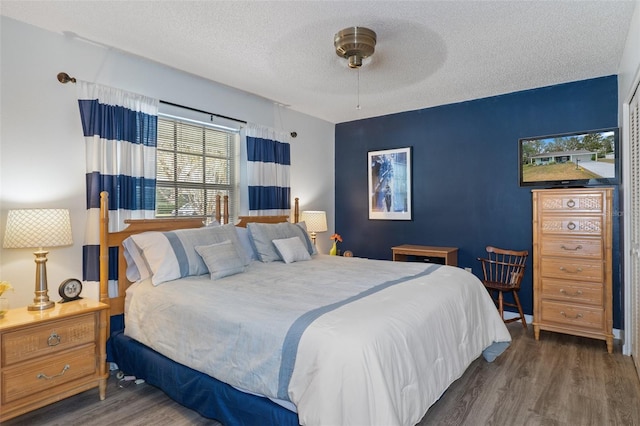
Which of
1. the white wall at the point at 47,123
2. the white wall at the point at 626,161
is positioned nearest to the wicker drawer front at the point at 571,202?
the white wall at the point at 626,161

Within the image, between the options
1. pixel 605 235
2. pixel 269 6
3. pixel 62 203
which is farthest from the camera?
pixel 605 235

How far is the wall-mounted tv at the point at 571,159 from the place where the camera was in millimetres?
3408

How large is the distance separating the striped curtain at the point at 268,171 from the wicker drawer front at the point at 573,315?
9.58 feet

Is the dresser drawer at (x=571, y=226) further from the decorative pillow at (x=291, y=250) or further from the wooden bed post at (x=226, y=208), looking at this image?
the wooden bed post at (x=226, y=208)

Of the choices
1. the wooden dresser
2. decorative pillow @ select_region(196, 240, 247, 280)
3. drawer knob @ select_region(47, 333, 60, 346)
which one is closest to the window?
decorative pillow @ select_region(196, 240, 247, 280)

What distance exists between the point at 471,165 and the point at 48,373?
14.1 ft

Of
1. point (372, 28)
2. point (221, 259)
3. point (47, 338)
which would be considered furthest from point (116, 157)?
point (372, 28)

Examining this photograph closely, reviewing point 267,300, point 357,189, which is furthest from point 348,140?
point 267,300

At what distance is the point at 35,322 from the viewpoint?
80.3 inches

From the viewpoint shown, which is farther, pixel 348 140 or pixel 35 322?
pixel 348 140

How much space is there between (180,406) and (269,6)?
8.46 ft

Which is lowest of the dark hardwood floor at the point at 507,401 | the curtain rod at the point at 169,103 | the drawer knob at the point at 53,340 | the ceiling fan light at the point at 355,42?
the dark hardwood floor at the point at 507,401

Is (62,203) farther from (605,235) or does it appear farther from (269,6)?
(605,235)

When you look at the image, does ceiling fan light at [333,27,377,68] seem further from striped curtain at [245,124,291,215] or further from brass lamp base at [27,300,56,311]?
brass lamp base at [27,300,56,311]
